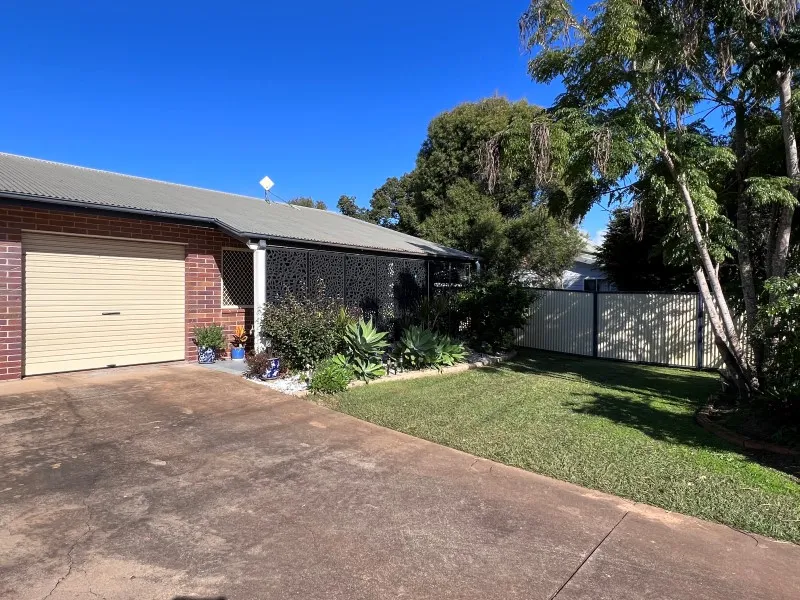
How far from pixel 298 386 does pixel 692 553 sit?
599cm

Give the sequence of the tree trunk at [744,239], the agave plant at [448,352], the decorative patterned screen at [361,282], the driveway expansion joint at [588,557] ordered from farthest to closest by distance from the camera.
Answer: the decorative patterned screen at [361,282] → the agave plant at [448,352] → the tree trunk at [744,239] → the driveway expansion joint at [588,557]

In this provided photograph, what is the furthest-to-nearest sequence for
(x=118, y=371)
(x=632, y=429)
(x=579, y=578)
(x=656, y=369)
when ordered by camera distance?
(x=656, y=369), (x=118, y=371), (x=632, y=429), (x=579, y=578)

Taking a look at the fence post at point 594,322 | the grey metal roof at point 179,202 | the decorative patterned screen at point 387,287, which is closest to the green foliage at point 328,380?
the grey metal roof at point 179,202

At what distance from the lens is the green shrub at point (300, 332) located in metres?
8.58

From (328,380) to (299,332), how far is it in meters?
1.13

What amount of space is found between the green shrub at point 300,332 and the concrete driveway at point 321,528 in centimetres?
291

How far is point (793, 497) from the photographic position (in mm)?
4340

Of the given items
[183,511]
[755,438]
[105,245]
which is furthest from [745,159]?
[105,245]

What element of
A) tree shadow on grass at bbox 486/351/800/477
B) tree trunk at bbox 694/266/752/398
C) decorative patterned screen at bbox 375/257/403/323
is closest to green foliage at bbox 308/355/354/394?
tree shadow on grass at bbox 486/351/800/477

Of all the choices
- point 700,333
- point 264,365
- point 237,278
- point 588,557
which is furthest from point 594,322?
point 588,557

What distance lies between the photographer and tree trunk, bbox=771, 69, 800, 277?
673 centimetres

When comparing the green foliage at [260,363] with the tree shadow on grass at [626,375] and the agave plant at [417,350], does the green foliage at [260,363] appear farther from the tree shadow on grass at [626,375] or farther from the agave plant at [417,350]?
the tree shadow on grass at [626,375]

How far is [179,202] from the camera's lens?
10.8 metres

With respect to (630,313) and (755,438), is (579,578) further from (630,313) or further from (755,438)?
(630,313)
